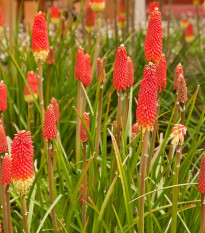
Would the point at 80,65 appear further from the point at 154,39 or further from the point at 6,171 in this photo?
the point at 6,171

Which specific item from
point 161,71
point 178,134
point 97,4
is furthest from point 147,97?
point 97,4

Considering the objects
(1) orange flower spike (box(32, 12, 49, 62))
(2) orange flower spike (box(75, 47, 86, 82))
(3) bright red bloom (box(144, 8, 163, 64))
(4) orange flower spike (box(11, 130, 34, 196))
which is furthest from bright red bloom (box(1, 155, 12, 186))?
(2) orange flower spike (box(75, 47, 86, 82))

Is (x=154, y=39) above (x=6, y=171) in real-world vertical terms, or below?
above

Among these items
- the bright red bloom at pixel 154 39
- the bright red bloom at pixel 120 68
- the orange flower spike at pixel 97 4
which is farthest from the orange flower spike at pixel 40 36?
the orange flower spike at pixel 97 4

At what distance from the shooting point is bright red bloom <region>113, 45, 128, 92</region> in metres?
1.51

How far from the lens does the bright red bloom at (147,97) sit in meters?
1.20

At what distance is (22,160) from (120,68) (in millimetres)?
481

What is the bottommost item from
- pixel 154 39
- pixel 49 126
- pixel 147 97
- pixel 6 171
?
pixel 6 171

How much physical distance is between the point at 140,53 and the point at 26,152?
2831 millimetres

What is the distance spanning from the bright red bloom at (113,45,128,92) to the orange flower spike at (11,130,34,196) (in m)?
0.42

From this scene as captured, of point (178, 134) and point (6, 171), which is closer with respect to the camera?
point (178, 134)

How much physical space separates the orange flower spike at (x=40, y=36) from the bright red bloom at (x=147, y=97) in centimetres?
73

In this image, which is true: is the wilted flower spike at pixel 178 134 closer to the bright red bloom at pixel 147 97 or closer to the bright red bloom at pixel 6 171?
the bright red bloom at pixel 147 97

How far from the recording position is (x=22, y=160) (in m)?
1.23
